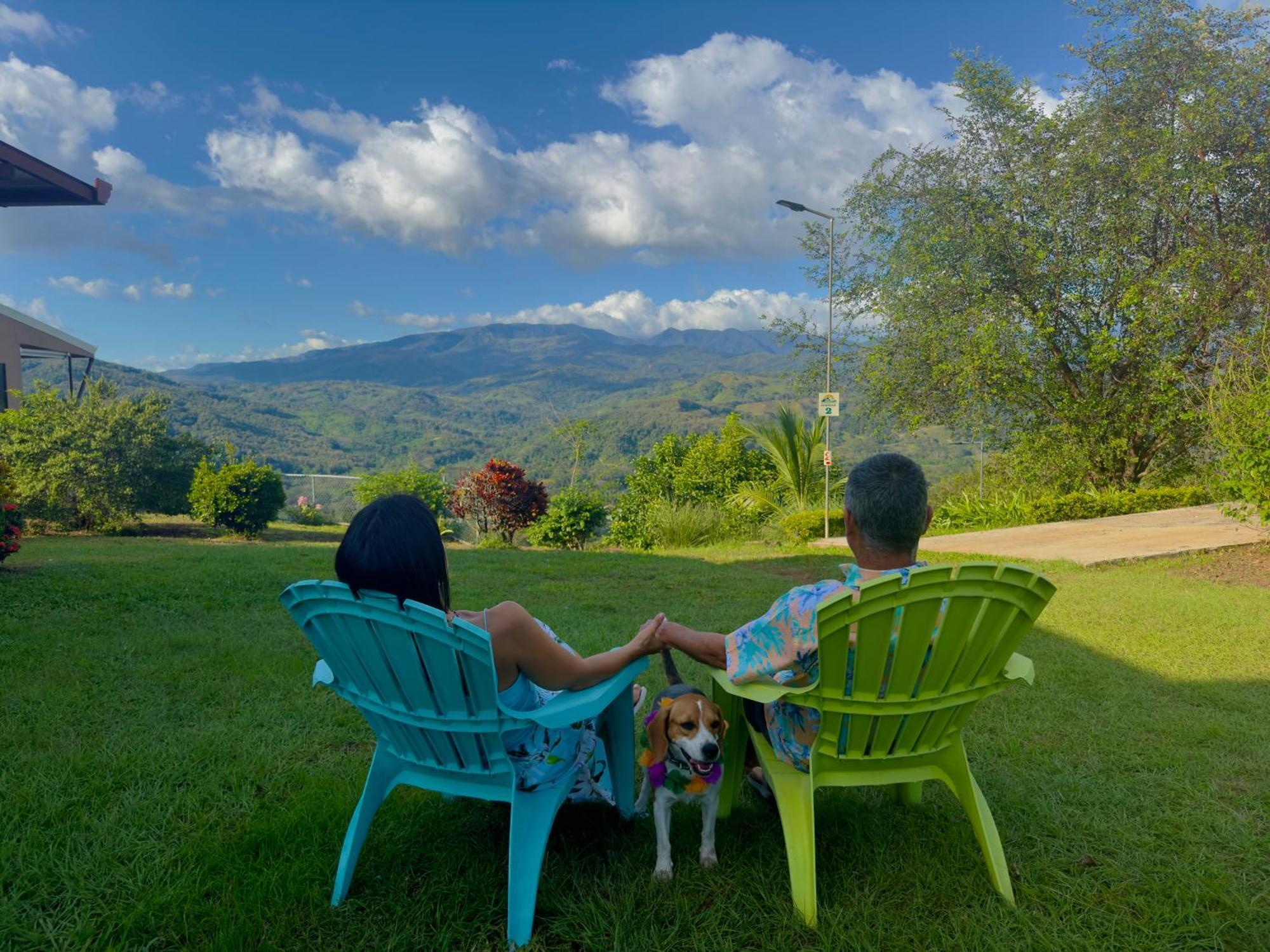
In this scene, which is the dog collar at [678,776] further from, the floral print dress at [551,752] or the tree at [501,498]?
the tree at [501,498]

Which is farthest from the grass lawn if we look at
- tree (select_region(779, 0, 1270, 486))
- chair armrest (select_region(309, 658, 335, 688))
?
tree (select_region(779, 0, 1270, 486))

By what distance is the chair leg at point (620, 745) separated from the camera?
8.22 ft

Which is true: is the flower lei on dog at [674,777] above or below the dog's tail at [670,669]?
below

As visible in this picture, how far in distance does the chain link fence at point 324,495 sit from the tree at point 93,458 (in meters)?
3.71

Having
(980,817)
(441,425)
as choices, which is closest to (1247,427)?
(980,817)

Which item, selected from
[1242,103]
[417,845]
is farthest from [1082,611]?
[1242,103]

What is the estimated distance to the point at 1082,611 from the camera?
640cm

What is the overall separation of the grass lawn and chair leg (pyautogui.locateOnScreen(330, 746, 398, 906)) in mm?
74

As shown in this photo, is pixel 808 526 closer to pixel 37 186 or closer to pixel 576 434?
pixel 576 434

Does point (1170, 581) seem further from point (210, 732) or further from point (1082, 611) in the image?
point (210, 732)

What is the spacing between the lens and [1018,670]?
2205 mm

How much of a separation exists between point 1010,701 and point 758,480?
12.3 m

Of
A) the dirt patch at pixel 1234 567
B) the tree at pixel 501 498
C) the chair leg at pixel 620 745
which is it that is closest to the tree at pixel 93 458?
the tree at pixel 501 498

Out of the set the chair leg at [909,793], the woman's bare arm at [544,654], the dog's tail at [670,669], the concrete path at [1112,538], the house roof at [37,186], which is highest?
the house roof at [37,186]
